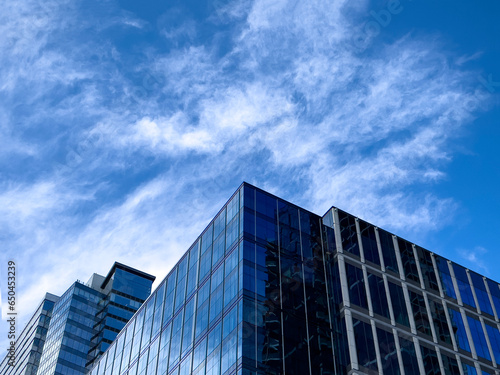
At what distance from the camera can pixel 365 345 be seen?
63969 mm

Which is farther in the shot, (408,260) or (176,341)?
(408,260)

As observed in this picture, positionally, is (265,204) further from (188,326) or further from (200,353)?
(200,353)

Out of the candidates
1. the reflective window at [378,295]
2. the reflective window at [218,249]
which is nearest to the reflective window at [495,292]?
the reflective window at [378,295]

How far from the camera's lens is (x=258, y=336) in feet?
194

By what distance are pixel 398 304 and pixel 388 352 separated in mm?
7328

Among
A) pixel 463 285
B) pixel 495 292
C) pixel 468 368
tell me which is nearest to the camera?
pixel 468 368

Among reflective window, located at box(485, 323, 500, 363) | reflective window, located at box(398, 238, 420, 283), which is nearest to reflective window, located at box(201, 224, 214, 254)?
reflective window, located at box(398, 238, 420, 283)

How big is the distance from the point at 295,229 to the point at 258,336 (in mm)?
15705

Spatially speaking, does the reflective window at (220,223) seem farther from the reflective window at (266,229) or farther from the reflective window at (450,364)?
the reflective window at (450,364)

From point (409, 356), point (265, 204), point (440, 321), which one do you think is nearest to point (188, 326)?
point (265, 204)

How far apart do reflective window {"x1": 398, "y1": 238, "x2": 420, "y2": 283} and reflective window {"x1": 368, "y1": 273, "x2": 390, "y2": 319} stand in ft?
17.1

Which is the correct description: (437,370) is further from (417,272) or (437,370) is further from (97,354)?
(97,354)

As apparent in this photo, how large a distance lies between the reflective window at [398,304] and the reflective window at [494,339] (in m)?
13.4

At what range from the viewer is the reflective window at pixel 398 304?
69375mm
